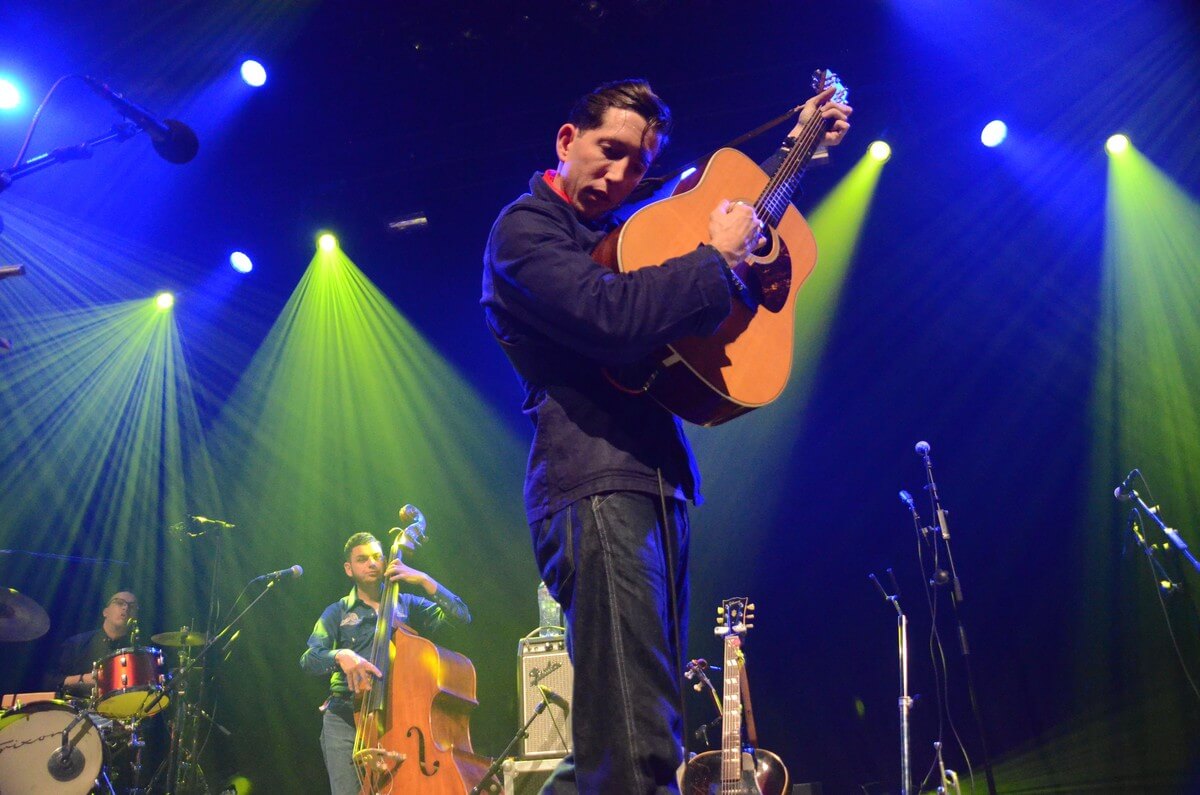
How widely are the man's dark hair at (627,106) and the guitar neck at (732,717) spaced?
4.29 m

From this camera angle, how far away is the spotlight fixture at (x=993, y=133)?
22.9 feet

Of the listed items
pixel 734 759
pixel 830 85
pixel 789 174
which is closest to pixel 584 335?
pixel 789 174

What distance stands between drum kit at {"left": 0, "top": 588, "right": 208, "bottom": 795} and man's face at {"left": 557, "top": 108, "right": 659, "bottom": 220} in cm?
622

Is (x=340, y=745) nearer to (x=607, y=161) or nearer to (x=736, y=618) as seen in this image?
(x=736, y=618)

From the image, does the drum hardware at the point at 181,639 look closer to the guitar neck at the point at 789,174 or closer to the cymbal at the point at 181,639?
the cymbal at the point at 181,639

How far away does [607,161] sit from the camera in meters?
2.02

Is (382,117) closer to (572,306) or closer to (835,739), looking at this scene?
(572,306)

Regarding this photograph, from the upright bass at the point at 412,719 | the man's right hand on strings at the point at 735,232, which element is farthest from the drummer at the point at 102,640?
the man's right hand on strings at the point at 735,232

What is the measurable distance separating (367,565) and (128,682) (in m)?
2.29

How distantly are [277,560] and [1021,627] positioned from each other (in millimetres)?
7125

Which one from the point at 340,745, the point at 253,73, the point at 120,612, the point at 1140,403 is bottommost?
the point at 340,745

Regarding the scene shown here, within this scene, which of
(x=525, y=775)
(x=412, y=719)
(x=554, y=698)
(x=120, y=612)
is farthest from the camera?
(x=120, y=612)

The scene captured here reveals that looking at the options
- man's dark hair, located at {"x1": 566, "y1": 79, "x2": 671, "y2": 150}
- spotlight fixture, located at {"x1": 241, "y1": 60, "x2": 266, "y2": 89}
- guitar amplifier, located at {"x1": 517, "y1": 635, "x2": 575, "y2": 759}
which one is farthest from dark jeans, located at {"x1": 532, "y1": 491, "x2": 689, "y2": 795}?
spotlight fixture, located at {"x1": 241, "y1": 60, "x2": 266, "y2": 89}

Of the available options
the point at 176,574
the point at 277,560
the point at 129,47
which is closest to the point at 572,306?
the point at 129,47
